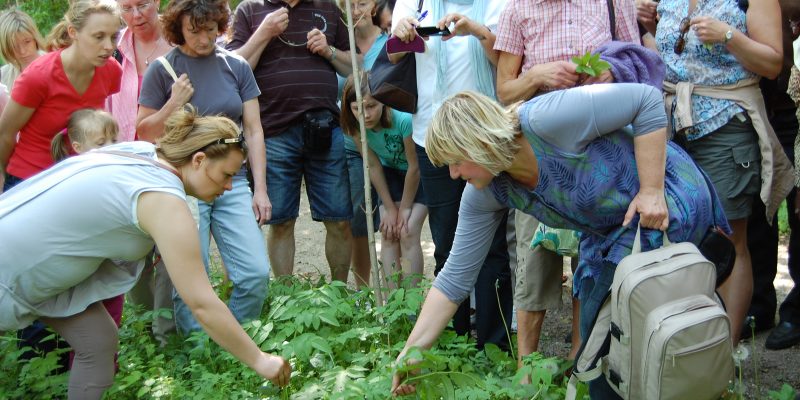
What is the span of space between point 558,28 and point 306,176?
5.78ft

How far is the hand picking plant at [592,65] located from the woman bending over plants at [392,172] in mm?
1440

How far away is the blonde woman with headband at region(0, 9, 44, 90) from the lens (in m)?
5.34

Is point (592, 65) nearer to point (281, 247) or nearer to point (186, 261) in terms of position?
point (186, 261)

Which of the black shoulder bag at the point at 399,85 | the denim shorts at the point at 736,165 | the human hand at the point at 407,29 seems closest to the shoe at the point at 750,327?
the denim shorts at the point at 736,165

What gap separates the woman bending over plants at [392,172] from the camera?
4.75m

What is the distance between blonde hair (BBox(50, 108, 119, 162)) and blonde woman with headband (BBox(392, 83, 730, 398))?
2206 mm

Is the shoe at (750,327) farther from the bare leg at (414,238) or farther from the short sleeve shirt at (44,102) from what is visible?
the short sleeve shirt at (44,102)

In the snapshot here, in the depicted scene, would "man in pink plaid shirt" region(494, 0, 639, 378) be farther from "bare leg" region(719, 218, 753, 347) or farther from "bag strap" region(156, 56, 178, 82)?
"bag strap" region(156, 56, 178, 82)

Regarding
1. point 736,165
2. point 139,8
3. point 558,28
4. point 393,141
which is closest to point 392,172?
point 393,141

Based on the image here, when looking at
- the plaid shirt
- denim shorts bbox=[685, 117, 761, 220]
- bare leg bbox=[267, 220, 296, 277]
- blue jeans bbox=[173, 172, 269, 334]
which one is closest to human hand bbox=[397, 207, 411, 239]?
bare leg bbox=[267, 220, 296, 277]

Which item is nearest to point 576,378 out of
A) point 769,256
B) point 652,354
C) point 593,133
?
point 652,354

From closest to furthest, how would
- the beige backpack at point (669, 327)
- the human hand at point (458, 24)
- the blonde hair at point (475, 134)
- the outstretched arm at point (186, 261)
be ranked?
the beige backpack at point (669, 327), the blonde hair at point (475, 134), the outstretched arm at point (186, 261), the human hand at point (458, 24)

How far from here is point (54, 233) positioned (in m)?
3.11

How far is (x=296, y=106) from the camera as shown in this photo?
4863 mm
